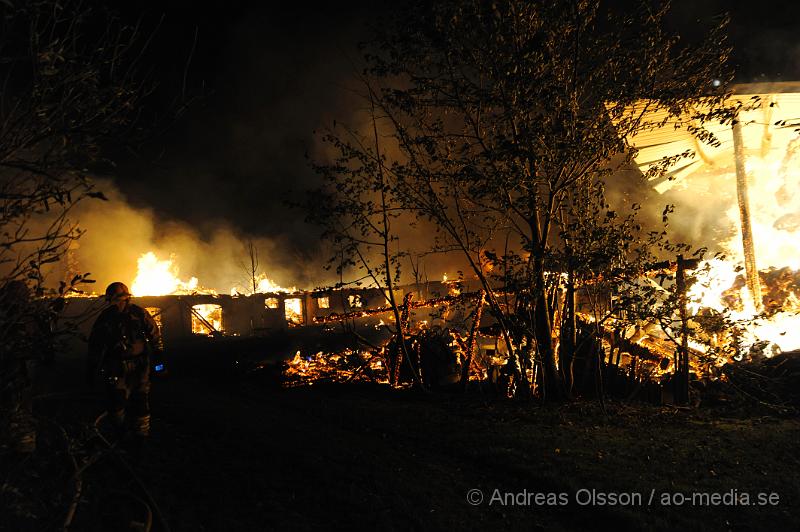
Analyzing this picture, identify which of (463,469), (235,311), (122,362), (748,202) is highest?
(748,202)

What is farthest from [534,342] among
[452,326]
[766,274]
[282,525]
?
[766,274]

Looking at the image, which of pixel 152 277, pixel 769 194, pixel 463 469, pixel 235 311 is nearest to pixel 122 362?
pixel 463 469

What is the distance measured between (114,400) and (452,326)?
7246 millimetres

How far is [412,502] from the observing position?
4.68m

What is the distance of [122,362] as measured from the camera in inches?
224

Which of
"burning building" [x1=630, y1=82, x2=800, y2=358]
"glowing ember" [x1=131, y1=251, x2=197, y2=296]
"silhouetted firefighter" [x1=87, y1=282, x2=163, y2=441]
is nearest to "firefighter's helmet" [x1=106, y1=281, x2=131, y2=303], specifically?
"silhouetted firefighter" [x1=87, y1=282, x2=163, y2=441]

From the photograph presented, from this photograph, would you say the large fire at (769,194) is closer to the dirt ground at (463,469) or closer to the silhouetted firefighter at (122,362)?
the dirt ground at (463,469)

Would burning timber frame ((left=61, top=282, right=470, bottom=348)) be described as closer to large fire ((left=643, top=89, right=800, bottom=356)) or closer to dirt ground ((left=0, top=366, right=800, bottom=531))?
large fire ((left=643, top=89, right=800, bottom=356))

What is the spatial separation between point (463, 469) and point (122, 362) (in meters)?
4.22

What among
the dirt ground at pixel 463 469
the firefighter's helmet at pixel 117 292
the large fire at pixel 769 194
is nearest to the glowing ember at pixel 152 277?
the dirt ground at pixel 463 469

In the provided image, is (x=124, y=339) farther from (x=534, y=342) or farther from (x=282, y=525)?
(x=534, y=342)

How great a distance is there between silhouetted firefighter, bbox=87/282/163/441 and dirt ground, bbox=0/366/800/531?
563 mm

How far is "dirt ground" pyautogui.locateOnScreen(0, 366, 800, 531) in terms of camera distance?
4.37 metres

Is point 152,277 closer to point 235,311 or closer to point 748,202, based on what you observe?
point 235,311
